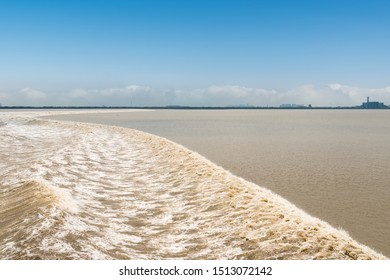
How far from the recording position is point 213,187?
17.5m

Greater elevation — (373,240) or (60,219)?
(60,219)

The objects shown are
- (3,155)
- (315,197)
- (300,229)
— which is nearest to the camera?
(300,229)

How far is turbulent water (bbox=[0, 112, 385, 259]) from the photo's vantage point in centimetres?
998

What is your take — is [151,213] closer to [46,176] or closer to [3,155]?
[46,176]

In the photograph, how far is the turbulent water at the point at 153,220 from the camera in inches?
393

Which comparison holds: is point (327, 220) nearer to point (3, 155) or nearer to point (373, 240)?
point (373, 240)

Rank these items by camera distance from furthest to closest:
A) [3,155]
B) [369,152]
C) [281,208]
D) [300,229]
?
[369,152]
[3,155]
[281,208]
[300,229]

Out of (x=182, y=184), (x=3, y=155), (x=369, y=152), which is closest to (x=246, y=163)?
(x=182, y=184)

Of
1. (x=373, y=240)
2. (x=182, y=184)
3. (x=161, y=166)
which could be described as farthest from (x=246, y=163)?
(x=373, y=240)

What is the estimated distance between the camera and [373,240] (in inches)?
458

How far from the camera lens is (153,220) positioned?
13477mm

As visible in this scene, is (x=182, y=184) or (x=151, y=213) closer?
(x=151, y=213)

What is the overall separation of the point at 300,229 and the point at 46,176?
13983 millimetres

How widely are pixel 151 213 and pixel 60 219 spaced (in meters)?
3.68
